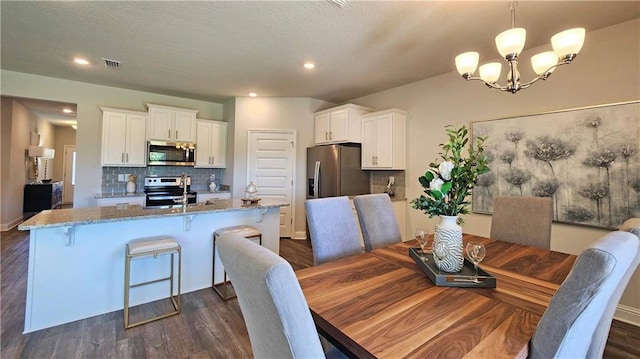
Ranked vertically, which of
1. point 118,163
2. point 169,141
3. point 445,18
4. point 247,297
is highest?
point 445,18

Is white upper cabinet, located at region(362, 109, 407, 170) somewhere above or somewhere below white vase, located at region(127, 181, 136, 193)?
above

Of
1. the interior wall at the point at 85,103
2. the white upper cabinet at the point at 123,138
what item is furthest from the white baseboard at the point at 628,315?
the interior wall at the point at 85,103

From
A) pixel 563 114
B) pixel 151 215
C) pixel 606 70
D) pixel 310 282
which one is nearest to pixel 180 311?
pixel 151 215

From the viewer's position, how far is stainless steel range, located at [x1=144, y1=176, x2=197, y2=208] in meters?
4.31

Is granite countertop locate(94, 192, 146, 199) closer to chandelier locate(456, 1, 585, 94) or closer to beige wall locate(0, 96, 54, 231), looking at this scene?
beige wall locate(0, 96, 54, 231)

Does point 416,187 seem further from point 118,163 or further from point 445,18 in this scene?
point 118,163

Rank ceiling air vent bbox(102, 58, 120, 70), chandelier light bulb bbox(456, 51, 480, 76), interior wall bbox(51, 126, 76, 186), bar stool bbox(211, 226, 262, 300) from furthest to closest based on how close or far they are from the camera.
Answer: interior wall bbox(51, 126, 76, 186) → ceiling air vent bbox(102, 58, 120, 70) → bar stool bbox(211, 226, 262, 300) → chandelier light bulb bbox(456, 51, 480, 76)

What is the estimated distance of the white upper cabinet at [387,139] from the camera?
3961mm

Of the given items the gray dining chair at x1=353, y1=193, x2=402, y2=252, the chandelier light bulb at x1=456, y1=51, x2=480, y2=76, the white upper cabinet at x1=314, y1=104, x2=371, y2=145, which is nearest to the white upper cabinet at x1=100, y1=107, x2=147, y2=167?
the white upper cabinet at x1=314, y1=104, x2=371, y2=145

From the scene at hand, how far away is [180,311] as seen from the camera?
2.37 meters

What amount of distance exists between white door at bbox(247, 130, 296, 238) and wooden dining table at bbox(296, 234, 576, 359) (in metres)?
3.46

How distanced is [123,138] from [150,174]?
30.6 inches

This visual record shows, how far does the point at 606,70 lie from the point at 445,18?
1600 mm

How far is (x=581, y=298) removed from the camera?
717mm
